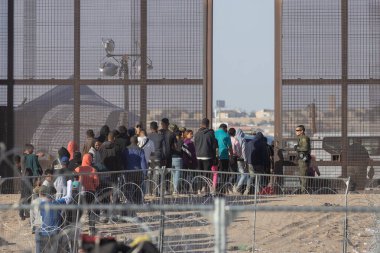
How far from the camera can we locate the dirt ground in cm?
1488


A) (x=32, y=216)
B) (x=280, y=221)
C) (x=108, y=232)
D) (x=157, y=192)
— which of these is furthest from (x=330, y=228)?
(x=32, y=216)

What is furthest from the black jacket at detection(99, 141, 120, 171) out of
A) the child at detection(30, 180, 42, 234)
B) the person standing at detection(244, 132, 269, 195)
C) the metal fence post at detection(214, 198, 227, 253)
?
the metal fence post at detection(214, 198, 227, 253)

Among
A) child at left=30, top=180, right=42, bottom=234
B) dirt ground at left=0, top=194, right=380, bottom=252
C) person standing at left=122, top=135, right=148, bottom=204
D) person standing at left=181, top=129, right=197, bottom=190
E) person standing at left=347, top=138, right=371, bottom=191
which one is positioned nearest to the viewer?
child at left=30, top=180, right=42, bottom=234

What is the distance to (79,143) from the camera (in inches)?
910

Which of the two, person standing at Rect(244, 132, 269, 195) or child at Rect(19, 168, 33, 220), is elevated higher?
person standing at Rect(244, 132, 269, 195)

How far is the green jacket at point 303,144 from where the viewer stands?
20953 millimetres

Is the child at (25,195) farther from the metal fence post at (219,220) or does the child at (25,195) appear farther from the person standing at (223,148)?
the metal fence post at (219,220)

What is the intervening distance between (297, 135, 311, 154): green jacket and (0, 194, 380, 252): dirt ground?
7.00ft

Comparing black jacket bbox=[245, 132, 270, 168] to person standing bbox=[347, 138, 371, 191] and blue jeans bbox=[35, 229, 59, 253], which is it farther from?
blue jeans bbox=[35, 229, 59, 253]

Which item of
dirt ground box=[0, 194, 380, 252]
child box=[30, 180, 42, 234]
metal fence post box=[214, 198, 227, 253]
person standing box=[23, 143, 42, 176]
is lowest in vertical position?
dirt ground box=[0, 194, 380, 252]

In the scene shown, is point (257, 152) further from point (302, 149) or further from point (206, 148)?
point (206, 148)

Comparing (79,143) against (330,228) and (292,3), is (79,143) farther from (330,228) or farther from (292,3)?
(330,228)

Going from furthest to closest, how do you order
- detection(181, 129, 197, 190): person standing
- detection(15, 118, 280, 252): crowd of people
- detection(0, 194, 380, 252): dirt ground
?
detection(181, 129, 197, 190): person standing, detection(0, 194, 380, 252): dirt ground, detection(15, 118, 280, 252): crowd of people

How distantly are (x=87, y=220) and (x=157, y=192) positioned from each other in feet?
4.32
